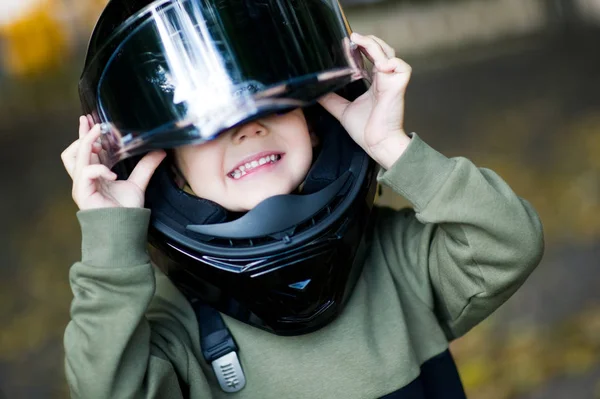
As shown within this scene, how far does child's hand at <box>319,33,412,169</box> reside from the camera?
1.23 meters

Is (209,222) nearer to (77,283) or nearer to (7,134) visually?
(77,283)

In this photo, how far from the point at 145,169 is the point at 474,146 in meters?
3.23

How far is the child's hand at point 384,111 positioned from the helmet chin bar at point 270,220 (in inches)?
5.0

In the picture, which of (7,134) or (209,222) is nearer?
(209,222)

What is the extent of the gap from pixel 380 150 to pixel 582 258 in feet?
6.53

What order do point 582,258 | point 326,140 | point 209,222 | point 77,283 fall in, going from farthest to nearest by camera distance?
point 582,258 → point 326,140 → point 209,222 → point 77,283

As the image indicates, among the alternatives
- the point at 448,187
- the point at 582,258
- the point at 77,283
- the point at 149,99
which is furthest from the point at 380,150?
the point at 582,258

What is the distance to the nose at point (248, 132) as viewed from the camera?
4.06 feet

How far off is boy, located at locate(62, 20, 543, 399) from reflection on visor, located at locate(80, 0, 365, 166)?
0.08 metres

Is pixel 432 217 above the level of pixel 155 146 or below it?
below

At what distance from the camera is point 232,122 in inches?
45.1

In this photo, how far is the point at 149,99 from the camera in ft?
3.91

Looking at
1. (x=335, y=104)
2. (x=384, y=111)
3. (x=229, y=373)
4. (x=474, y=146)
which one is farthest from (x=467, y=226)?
(x=474, y=146)

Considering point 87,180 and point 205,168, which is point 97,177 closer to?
point 87,180
